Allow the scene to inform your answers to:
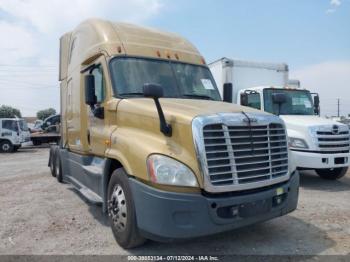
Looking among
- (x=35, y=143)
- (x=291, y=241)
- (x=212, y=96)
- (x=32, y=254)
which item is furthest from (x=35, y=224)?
(x=35, y=143)

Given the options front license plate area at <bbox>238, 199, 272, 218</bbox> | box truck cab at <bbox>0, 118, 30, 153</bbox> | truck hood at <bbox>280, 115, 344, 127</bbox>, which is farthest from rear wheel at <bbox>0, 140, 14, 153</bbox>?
front license plate area at <bbox>238, 199, 272, 218</bbox>

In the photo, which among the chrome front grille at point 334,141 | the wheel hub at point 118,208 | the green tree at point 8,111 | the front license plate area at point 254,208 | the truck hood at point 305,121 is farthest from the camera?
the green tree at point 8,111

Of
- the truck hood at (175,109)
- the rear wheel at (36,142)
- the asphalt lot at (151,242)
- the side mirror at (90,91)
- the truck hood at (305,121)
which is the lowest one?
the rear wheel at (36,142)

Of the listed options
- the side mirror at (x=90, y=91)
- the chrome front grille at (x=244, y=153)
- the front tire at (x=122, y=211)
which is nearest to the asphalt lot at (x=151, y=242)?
the front tire at (x=122, y=211)

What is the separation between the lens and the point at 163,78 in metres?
5.65

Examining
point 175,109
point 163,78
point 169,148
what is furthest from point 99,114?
point 169,148

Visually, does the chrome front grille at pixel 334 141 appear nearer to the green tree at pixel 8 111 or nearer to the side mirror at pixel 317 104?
the side mirror at pixel 317 104

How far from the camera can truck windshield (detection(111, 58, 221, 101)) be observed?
534 centimetres

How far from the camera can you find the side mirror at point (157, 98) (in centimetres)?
421

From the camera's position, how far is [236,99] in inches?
435

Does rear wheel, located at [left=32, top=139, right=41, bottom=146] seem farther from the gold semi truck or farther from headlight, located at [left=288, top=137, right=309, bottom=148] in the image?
headlight, located at [left=288, top=137, right=309, bottom=148]

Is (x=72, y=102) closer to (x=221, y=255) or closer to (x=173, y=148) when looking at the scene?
(x=173, y=148)

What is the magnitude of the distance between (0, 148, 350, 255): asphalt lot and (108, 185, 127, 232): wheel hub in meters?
0.34

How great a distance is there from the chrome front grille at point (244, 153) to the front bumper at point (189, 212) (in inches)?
8.6
